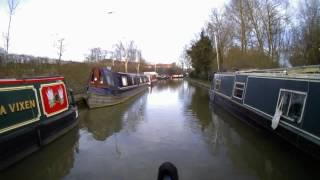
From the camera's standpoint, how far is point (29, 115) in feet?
23.3

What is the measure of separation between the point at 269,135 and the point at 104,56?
136 ft

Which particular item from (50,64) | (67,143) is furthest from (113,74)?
(67,143)

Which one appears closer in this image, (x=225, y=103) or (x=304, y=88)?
(x=304, y=88)

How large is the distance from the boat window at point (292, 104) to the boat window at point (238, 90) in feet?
14.0

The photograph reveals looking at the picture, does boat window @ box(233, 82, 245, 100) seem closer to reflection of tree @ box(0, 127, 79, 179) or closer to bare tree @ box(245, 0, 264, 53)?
reflection of tree @ box(0, 127, 79, 179)

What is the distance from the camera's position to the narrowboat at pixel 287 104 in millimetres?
6281

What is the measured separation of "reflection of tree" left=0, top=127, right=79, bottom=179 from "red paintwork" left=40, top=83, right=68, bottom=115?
84cm

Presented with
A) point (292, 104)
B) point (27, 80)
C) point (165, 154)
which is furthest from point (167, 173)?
point (27, 80)

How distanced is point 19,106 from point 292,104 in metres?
5.83

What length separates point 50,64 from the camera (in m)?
20.0

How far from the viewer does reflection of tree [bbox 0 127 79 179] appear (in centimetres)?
594

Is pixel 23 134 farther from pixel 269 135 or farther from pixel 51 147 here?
pixel 269 135

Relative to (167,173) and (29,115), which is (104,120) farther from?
(167,173)

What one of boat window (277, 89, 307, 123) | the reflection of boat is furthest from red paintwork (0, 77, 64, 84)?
the reflection of boat
